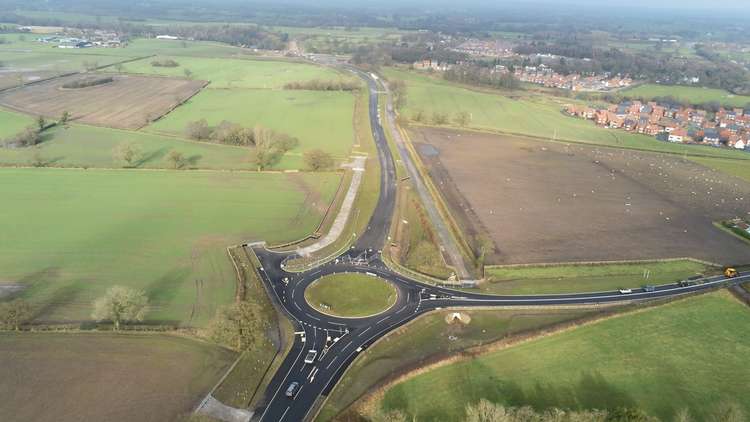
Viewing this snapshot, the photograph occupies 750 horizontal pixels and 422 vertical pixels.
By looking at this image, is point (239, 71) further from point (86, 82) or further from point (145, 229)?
point (145, 229)

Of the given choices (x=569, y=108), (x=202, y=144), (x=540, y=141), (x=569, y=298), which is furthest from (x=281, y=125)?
(x=569, y=108)

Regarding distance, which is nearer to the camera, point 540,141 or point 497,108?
point 540,141

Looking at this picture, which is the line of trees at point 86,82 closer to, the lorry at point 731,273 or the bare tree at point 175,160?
the bare tree at point 175,160

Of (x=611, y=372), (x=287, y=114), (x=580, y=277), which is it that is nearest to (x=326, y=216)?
(x=580, y=277)

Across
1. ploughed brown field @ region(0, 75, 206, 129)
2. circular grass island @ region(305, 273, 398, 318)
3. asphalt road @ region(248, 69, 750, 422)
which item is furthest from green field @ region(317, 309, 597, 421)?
ploughed brown field @ region(0, 75, 206, 129)

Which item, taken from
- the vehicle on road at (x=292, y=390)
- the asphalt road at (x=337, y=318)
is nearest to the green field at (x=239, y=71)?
the asphalt road at (x=337, y=318)

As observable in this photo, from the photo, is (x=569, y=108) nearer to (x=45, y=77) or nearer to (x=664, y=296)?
(x=664, y=296)
